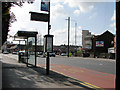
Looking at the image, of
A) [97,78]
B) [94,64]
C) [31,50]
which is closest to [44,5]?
[97,78]

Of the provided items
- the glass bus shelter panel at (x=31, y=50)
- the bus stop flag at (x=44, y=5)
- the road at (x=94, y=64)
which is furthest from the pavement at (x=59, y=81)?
the glass bus shelter panel at (x=31, y=50)

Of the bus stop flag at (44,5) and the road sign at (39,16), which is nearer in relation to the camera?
the bus stop flag at (44,5)

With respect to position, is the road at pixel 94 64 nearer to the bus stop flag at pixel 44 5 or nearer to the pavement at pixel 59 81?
the pavement at pixel 59 81

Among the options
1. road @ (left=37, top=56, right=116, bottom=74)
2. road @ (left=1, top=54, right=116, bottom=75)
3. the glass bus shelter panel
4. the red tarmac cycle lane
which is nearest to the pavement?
the red tarmac cycle lane

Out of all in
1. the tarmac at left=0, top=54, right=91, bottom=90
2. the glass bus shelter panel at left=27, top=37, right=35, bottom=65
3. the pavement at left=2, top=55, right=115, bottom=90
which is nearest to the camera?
the tarmac at left=0, top=54, right=91, bottom=90

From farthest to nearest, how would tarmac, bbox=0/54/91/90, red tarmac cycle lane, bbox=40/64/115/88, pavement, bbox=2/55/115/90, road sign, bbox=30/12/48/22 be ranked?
road sign, bbox=30/12/48/22, red tarmac cycle lane, bbox=40/64/115/88, pavement, bbox=2/55/115/90, tarmac, bbox=0/54/91/90

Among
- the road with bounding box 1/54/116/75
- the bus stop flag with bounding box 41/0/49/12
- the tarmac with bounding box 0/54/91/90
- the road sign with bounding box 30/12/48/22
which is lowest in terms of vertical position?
the road with bounding box 1/54/116/75

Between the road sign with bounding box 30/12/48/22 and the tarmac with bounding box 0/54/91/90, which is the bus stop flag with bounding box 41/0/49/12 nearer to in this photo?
the road sign with bounding box 30/12/48/22

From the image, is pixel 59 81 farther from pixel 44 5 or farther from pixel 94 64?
pixel 94 64

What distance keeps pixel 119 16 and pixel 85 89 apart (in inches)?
134

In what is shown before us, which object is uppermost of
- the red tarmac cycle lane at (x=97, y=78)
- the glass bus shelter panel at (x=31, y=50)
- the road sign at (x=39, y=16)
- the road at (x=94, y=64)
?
the road sign at (x=39, y=16)

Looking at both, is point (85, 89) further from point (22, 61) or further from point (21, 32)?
point (22, 61)

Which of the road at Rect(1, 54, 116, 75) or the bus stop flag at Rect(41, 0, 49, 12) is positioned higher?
the bus stop flag at Rect(41, 0, 49, 12)

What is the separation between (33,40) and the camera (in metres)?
15.5
